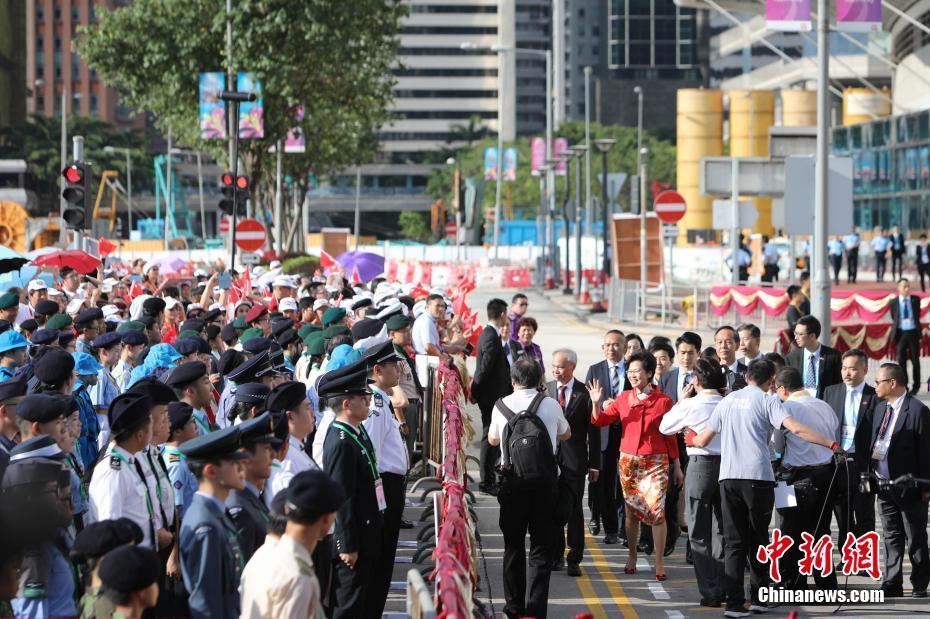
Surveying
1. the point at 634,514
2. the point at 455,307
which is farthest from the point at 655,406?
the point at 455,307

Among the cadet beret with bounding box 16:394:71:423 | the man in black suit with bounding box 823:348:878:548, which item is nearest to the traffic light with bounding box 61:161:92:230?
the man in black suit with bounding box 823:348:878:548

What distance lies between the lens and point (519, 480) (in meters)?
10.2

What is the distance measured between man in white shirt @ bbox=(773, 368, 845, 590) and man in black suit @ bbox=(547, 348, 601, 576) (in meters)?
1.65

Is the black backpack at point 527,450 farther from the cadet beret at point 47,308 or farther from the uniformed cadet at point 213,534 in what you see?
the cadet beret at point 47,308

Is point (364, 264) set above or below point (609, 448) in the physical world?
above

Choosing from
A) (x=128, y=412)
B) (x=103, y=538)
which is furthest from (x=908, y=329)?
(x=103, y=538)

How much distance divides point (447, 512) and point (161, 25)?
137 ft

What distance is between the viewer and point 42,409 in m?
7.98

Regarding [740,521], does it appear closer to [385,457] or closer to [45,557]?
[385,457]

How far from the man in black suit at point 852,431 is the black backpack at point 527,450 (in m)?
2.45

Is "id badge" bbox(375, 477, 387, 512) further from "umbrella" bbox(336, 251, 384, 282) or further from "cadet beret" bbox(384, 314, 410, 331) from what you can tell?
"umbrella" bbox(336, 251, 384, 282)

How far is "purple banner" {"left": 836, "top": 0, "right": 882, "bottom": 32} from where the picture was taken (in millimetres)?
19172

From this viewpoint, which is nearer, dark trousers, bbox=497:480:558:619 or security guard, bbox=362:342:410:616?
security guard, bbox=362:342:410:616

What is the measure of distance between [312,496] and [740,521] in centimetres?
545
